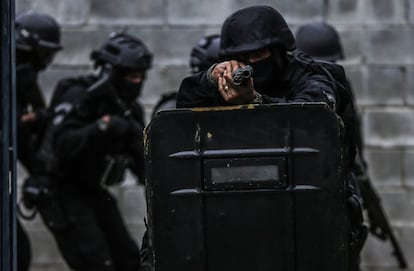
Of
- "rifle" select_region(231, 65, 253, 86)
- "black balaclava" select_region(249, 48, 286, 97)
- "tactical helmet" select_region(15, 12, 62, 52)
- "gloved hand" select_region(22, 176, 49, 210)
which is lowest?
"gloved hand" select_region(22, 176, 49, 210)

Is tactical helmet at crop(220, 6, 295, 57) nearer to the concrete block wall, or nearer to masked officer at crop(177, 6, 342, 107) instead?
masked officer at crop(177, 6, 342, 107)

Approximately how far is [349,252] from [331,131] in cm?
52

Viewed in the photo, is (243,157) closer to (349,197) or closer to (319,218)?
(319,218)

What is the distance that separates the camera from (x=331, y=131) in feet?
13.2

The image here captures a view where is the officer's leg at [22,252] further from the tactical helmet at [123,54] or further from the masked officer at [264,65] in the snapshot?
the masked officer at [264,65]

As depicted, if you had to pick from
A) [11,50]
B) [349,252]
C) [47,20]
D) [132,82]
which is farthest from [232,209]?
[47,20]

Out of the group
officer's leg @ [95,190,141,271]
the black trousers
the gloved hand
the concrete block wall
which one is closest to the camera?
the black trousers

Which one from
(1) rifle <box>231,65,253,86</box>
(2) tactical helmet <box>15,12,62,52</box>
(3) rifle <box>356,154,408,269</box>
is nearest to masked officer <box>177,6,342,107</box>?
(1) rifle <box>231,65,253,86</box>

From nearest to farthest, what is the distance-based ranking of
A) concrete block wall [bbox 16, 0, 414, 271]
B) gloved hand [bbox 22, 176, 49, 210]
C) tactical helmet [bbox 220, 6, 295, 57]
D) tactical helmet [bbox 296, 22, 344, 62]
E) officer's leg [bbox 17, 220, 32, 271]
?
tactical helmet [bbox 220, 6, 295, 57] < officer's leg [bbox 17, 220, 32, 271] < gloved hand [bbox 22, 176, 49, 210] < tactical helmet [bbox 296, 22, 344, 62] < concrete block wall [bbox 16, 0, 414, 271]

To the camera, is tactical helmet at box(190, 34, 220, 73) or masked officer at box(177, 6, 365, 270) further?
tactical helmet at box(190, 34, 220, 73)

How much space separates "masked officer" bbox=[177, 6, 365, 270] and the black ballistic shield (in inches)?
10.0

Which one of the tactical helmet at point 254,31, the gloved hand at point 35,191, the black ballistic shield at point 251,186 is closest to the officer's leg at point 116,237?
the gloved hand at point 35,191

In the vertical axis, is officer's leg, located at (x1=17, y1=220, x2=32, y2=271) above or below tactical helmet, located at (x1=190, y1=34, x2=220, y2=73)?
below

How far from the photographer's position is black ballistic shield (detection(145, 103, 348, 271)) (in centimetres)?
402
